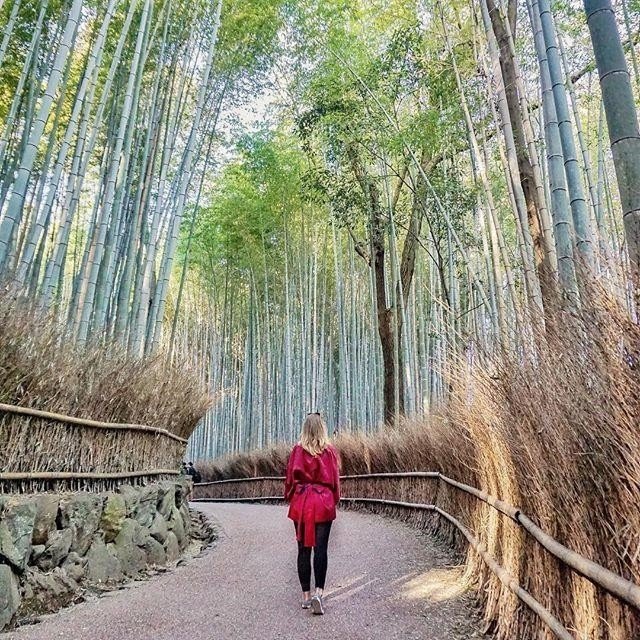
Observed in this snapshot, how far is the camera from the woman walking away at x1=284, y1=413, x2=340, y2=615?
8.66 feet

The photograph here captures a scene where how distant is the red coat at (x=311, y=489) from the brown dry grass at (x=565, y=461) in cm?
77

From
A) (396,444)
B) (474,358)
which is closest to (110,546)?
(474,358)

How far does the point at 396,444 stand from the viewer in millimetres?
5828

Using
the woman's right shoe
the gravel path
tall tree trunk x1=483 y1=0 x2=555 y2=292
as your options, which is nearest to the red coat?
the woman's right shoe

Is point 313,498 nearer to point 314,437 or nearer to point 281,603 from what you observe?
point 314,437

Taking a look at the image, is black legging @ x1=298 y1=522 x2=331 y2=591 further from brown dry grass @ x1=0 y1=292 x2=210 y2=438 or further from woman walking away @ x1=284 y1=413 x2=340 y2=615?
brown dry grass @ x1=0 y1=292 x2=210 y2=438

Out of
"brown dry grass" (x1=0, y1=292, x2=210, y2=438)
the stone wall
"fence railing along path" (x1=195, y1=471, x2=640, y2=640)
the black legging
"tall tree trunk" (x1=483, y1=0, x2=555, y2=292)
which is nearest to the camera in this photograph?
"fence railing along path" (x1=195, y1=471, x2=640, y2=640)

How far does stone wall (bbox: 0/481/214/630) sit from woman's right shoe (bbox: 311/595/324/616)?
1.29 meters

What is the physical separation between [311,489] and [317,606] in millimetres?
530

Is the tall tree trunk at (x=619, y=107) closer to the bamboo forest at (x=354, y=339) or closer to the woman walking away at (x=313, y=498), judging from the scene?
the bamboo forest at (x=354, y=339)

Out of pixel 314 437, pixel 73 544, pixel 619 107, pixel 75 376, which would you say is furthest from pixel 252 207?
pixel 619 107

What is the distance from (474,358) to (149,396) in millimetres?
2863

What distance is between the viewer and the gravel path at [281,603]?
2420mm

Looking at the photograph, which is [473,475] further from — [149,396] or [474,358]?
[149,396]
